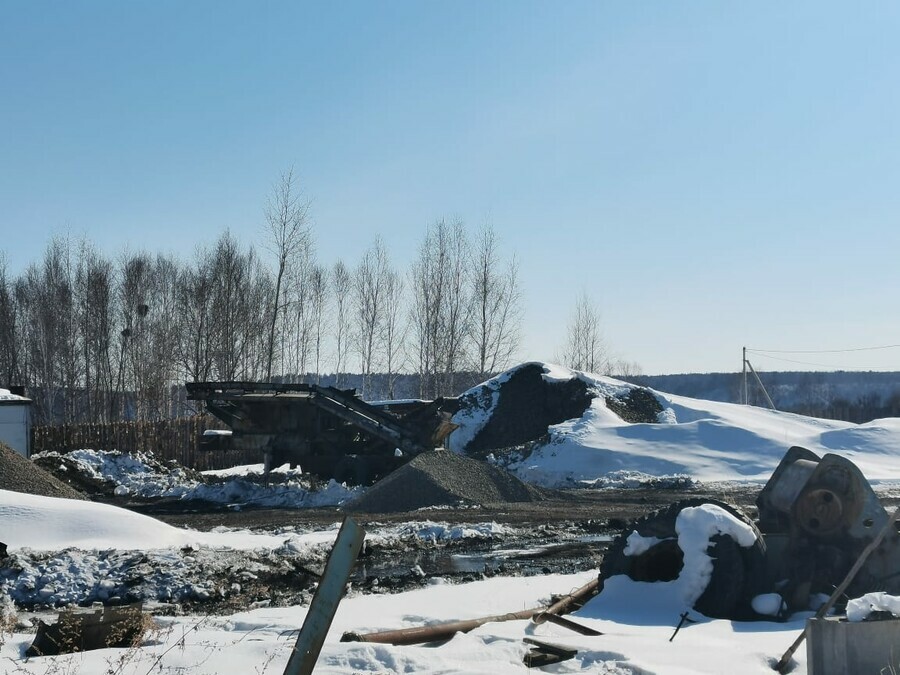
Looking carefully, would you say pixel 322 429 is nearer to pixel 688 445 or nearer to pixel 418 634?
pixel 688 445

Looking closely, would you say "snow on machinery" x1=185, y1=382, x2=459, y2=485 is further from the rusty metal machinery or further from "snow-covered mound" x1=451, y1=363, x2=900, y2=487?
the rusty metal machinery

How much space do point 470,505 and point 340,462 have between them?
5093 millimetres

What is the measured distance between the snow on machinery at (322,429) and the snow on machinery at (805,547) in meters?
14.4

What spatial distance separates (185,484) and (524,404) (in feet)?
42.3

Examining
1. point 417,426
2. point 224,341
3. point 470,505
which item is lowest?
point 470,505

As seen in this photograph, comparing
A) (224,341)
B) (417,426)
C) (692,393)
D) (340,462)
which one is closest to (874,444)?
(417,426)

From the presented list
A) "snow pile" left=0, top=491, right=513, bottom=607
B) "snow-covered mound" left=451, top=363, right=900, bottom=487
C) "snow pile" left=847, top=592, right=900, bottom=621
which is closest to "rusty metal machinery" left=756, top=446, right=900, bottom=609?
"snow pile" left=847, top=592, right=900, bottom=621

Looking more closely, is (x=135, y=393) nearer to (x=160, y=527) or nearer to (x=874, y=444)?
(x=874, y=444)

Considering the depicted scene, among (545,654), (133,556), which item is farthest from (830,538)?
(133,556)

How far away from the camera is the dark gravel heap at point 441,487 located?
18.7 meters

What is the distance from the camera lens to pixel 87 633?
6477 mm

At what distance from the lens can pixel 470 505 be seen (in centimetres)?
1873

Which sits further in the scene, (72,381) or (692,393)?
(692,393)

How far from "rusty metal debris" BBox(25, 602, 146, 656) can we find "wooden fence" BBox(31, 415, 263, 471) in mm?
22480
